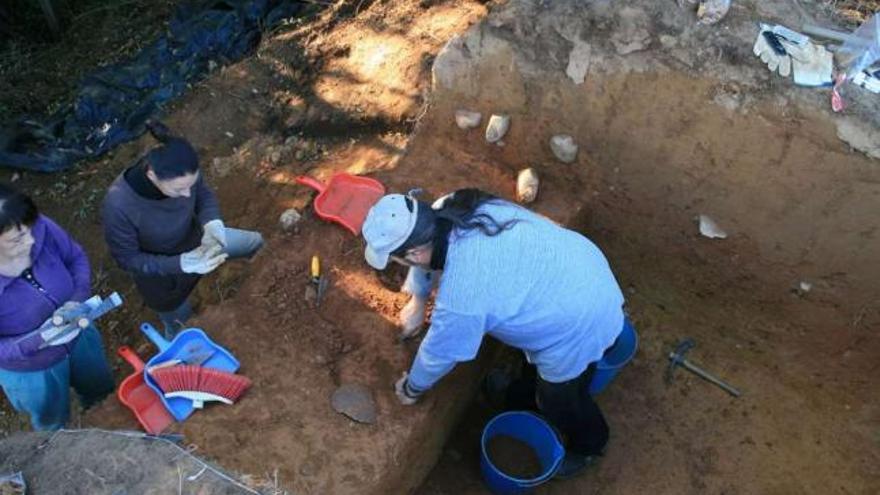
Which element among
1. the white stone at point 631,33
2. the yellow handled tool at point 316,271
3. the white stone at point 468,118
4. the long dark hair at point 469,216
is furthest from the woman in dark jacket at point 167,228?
the white stone at point 631,33

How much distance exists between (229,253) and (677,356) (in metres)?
2.80

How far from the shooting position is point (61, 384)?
350 centimetres

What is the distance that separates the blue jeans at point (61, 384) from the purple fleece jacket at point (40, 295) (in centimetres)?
7

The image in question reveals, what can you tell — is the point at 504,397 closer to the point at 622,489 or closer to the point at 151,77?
the point at 622,489

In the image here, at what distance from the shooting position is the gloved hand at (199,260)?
11.9ft

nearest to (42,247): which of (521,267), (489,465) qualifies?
(521,267)

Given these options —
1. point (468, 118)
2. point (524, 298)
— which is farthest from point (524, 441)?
point (468, 118)

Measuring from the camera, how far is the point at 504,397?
432cm

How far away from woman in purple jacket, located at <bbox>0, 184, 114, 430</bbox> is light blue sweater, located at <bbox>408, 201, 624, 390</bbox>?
64.3 inches

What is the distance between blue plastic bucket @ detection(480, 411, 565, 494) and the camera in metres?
3.71

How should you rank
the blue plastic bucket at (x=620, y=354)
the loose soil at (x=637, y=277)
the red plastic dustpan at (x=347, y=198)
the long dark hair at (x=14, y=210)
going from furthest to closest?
the red plastic dustpan at (x=347, y=198)
the blue plastic bucket at (x=620, y=354)
the loose soil at (x=637, y=277)
the long dark hair at (x=14, y=210)

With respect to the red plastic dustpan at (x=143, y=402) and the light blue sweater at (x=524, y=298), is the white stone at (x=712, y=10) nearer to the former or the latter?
the light blue sweater at (x=524, y=298)

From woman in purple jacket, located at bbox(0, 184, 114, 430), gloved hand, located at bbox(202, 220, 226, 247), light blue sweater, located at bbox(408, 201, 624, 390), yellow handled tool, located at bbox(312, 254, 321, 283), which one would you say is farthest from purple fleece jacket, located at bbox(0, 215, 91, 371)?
light blue sweater, located at bbox(408, 201, 624, 390)

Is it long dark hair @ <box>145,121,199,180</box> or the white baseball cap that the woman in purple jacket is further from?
the white baseball cap
